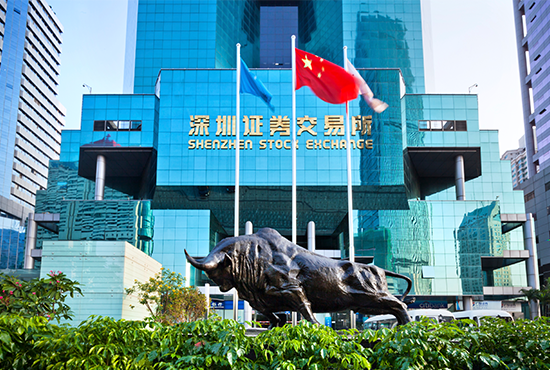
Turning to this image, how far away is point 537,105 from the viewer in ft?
218

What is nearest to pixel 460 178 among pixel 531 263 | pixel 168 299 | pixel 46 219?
pixel 531 263

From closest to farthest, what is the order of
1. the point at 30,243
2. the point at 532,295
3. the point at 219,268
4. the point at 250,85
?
the point at 219,268 < the point at 250,85 < the point at 532,295 < the point at 30,243

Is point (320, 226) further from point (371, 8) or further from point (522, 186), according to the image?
point (522, 186)

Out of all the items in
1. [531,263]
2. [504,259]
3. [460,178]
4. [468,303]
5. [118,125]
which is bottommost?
[468,303]

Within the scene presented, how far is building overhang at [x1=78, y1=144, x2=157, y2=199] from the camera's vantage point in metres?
50.1

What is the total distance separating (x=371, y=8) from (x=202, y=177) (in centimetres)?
2919

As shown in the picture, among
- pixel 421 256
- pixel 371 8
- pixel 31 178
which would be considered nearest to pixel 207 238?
pixel 421 256

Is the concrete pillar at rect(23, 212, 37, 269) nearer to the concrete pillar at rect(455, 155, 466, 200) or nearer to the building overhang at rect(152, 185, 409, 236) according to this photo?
the building overhang at rect(152, 185, 409, 236)

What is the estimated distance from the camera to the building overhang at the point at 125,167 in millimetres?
50125

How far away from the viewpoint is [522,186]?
229 ft

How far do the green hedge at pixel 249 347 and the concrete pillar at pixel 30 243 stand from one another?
5044 cm

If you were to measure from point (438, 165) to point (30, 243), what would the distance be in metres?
43.7

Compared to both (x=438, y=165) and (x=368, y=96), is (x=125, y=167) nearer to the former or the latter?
(x=438, y=165)

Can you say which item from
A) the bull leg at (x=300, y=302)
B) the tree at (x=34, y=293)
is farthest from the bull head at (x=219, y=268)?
the tree at (x=34, y=293)
